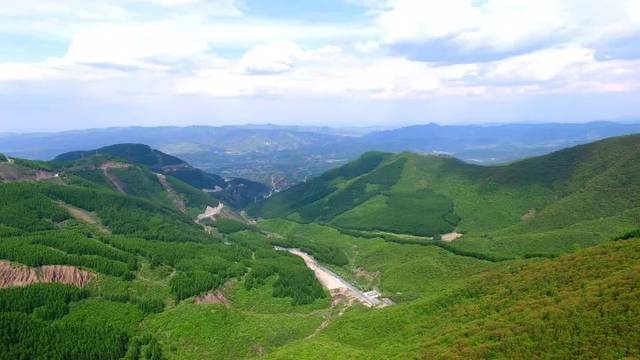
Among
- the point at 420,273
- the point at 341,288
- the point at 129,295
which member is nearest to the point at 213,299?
the point at 129,295

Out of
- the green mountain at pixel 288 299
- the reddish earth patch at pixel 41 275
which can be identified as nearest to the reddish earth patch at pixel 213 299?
the green mountain at pixel 288 299

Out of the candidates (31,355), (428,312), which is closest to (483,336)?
(428,312)

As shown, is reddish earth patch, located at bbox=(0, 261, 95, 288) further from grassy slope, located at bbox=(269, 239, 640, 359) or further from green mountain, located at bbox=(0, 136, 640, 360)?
grassy slope, located at bbox=(269, 239, 640, 359)

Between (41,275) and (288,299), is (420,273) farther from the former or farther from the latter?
(41,275)

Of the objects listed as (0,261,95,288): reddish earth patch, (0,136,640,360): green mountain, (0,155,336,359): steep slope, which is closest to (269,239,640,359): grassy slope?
(0,136,640,360): green mountain

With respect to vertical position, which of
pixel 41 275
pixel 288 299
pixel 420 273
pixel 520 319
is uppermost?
pixel 520 319

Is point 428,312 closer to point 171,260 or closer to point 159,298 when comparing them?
point 159,298

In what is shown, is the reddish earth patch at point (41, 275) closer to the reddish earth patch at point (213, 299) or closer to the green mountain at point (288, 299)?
the green mountain at point (288, 299)
